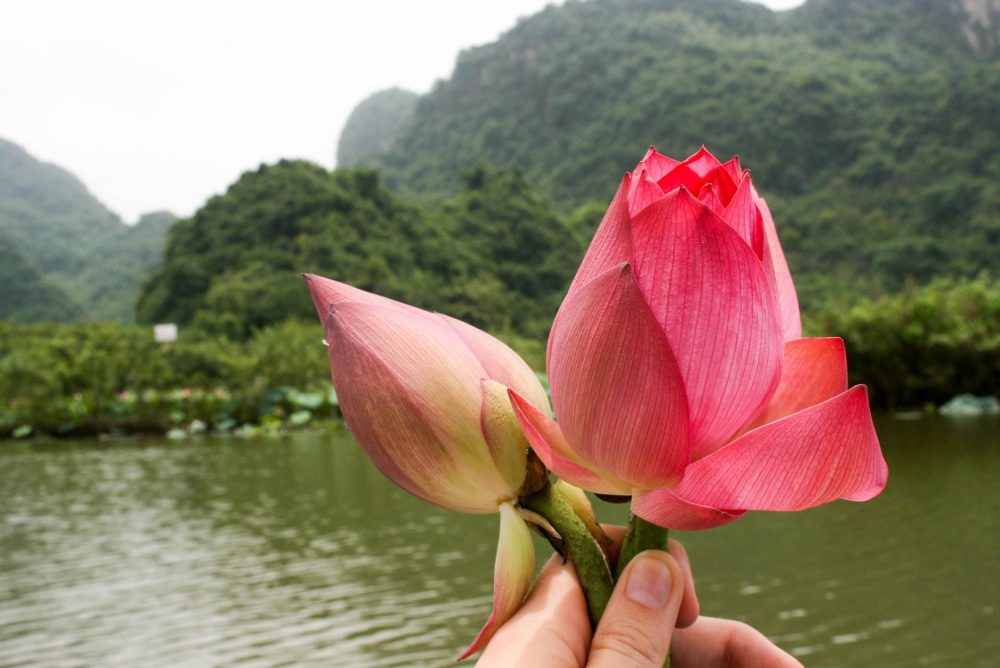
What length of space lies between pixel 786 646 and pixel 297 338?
1289 cm

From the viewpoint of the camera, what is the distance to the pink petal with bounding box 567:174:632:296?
29 centimetres

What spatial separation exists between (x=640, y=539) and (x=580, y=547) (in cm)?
3

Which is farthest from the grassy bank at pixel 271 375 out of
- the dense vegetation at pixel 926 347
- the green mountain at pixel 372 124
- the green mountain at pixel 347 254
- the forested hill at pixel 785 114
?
the green mountain at pixel 372 124

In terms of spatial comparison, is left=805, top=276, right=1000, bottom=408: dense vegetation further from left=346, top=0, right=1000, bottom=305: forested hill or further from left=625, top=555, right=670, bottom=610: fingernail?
left=625, top=555, right=670, bottom=610: fingernail

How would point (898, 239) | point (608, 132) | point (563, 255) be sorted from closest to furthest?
1. point (898, 239)
2. point (563, 255)
3. point (608, 132)

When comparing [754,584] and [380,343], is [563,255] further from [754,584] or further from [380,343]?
[380,343]

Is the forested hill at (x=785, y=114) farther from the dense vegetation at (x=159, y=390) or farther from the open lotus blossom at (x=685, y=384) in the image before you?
the open lotus blossom at (x=685, y=384)

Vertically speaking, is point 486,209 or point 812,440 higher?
point 486,209

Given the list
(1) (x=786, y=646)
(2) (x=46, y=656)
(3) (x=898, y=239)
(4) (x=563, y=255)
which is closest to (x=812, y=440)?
(1) (x=786, y=646)

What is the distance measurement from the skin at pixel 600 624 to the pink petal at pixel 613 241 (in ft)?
0.40

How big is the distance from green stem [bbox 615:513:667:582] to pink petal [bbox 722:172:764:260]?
0.11 m

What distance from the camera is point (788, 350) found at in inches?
13.7

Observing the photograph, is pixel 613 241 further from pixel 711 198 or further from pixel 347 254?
pixel 347 254

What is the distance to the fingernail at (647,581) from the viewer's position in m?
0.35
